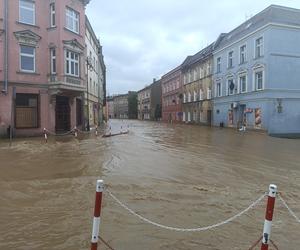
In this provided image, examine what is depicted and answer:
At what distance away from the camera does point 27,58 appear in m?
24.5

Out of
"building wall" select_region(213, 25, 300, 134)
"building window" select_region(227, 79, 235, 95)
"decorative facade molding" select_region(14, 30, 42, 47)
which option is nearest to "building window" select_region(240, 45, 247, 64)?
"building wall" select_region(213, 25, 300, 134)

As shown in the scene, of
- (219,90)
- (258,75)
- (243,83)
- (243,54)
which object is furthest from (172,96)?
(258,75)

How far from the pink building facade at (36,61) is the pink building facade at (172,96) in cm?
3793

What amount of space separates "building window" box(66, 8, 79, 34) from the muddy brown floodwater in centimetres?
1550

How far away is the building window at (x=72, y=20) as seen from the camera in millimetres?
26192

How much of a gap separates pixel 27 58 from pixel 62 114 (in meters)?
5.14

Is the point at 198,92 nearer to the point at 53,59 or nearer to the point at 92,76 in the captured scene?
the point at 92,76

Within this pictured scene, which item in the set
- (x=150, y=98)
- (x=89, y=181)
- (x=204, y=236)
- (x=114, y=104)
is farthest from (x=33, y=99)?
(x=114, y=104)

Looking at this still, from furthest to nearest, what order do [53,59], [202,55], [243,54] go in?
[202,55] → [243,54] → [53,59]

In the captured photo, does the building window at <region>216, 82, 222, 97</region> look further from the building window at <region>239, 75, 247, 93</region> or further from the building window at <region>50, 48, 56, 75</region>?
the building window at <region>50, 48, 56, 75</region>

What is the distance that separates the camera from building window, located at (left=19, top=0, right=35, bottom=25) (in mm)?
24219

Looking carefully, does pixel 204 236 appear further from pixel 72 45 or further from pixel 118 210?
pixel 72 45

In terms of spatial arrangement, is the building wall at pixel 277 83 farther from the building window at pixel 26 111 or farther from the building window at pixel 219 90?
the building window at pixel 26 111

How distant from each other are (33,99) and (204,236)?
21.7 meters
